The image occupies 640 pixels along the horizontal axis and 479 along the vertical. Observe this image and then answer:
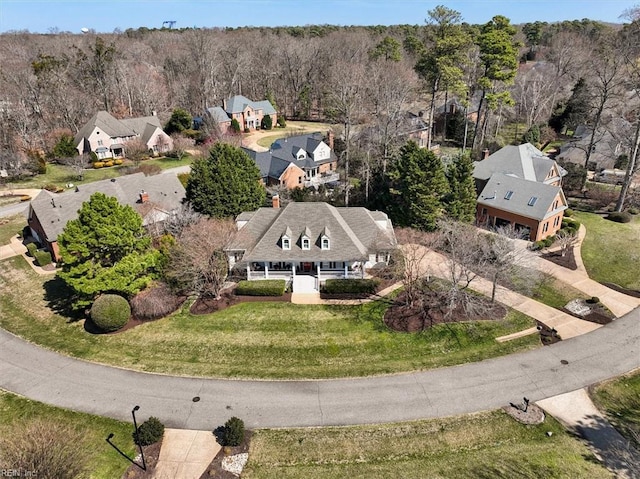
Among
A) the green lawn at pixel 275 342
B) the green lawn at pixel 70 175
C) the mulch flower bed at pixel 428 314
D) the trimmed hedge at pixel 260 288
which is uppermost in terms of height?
the green lawn at pixel 70 175

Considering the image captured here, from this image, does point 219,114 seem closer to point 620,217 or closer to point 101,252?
point 101,252

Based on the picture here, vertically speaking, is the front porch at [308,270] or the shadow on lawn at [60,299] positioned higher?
the front porch at [308,270]

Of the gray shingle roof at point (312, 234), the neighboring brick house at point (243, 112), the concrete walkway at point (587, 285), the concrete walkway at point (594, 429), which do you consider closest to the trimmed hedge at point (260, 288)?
the gray shingle roof at point (312, 234)

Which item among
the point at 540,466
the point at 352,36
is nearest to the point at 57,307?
the point at 540,466

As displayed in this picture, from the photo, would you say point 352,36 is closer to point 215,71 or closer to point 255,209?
point 215,71

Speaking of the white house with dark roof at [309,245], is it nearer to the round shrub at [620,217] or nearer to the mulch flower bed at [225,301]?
the mulch flower bed at [225,301]

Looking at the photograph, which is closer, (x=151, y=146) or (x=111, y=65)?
(x=151, y=146)
